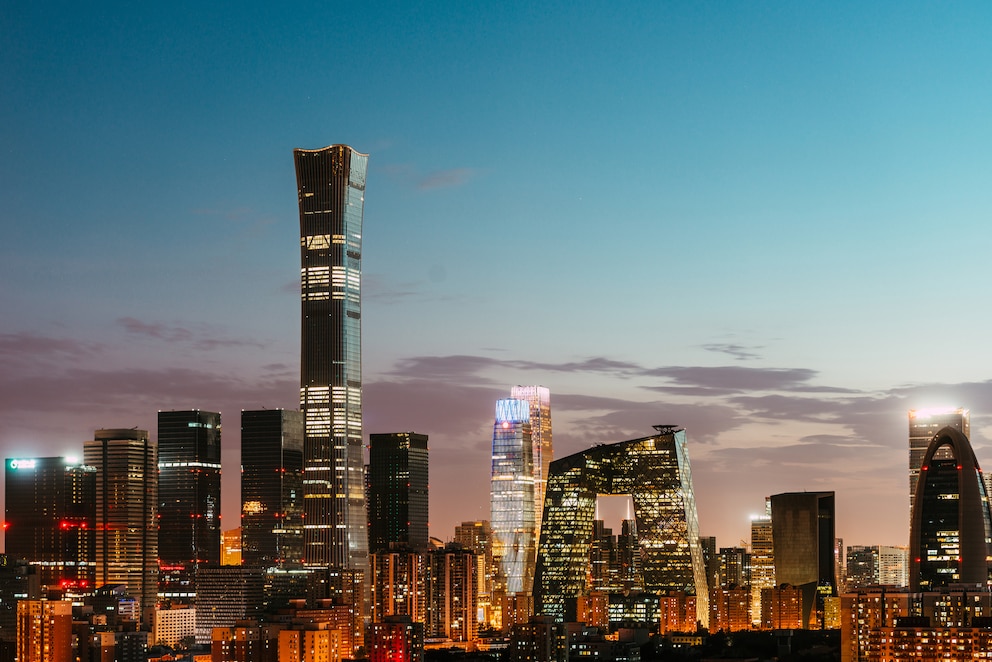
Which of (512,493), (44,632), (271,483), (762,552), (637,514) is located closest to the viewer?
(44,632)

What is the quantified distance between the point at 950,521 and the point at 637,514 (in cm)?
3964

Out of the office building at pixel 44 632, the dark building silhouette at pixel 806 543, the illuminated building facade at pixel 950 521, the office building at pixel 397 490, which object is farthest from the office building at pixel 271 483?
the illuminated building facade at pixel 950 521

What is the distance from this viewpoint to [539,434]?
18838cm

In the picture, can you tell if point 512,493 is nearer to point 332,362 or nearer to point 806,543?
point 332,362

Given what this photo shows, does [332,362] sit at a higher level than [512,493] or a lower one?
higher

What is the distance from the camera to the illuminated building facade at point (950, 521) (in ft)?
391

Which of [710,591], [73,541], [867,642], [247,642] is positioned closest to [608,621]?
[710,591]

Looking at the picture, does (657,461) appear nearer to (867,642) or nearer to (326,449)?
(326,449)

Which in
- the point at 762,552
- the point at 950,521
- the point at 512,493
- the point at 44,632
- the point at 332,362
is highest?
the point at 332,362

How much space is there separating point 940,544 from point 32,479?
106618mm

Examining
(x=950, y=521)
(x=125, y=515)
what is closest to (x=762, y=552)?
(x=950, y=521)

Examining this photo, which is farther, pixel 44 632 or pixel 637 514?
pixel 637 514

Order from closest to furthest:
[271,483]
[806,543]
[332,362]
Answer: [806,543] < [332,362] < [271,483]

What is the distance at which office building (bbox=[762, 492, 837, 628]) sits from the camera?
166 metres
